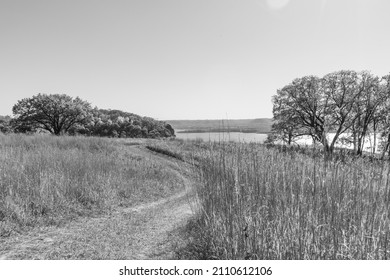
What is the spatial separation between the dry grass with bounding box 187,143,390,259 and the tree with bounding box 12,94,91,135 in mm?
A: 37543

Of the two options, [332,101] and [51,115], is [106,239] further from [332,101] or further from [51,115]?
[51,115]

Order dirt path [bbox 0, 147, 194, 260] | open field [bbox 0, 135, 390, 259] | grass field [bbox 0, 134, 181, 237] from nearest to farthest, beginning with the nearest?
1. open field [bbox 0, 135, 390, 259]
2. dirt path [bbox 0, 147, 194, 260]
3. grass field [bbox 0, 134, 181, 237]

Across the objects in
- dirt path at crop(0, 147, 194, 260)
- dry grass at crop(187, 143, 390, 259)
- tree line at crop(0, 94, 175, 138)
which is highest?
tree line at crop(0, 94, 175, 138)

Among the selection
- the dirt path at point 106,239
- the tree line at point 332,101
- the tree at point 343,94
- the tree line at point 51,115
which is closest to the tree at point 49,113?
the tree line at point 51,115

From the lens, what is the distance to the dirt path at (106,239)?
3977mm

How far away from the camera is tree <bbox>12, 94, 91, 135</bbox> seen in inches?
1342

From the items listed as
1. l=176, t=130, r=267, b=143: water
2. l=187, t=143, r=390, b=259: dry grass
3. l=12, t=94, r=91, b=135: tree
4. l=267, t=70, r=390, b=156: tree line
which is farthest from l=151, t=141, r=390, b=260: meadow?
l=12, t=94, r=91, b=135: tree

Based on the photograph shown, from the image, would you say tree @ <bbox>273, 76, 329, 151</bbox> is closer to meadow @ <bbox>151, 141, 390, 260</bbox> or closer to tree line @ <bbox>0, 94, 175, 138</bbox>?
meadow @ <bbox>151, 141, 390, 260</bbox>

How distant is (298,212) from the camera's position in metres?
2.89

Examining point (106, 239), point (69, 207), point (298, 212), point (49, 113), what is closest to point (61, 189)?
point (69, 207)

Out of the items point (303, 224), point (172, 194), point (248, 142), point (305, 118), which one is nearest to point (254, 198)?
point (303, 224)

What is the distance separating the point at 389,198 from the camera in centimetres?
284

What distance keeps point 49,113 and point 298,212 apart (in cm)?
4014

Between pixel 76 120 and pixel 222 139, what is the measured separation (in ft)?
129
